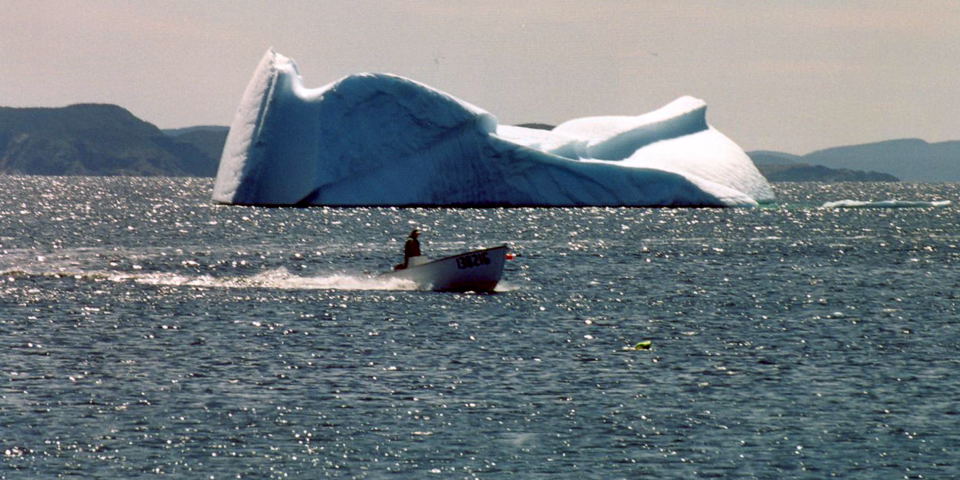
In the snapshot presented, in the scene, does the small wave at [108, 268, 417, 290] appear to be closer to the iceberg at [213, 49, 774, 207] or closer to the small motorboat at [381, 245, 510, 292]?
the small motorboat at [381, 245, 510, 292]

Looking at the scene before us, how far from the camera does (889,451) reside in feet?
75.0

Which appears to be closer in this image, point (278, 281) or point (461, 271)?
point (461, 271)

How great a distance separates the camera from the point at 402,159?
8594cm

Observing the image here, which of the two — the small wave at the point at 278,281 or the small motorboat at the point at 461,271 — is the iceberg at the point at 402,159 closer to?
the small wave at the point at 278,281

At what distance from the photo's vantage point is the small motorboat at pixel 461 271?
45.7 meters

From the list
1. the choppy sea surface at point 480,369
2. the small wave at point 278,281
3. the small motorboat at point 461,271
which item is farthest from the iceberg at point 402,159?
the small motorboat at point 461,271

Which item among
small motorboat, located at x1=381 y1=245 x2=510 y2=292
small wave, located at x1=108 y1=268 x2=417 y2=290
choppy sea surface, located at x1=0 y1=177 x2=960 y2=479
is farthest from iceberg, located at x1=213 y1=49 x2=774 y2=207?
small motorboat, located at x1=381 y1=245 x2=510 y2=292

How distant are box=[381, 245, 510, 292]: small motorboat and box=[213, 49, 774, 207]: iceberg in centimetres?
3848

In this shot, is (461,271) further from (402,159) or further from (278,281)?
(402,159)

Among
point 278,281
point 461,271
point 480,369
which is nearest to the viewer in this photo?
point 480,369

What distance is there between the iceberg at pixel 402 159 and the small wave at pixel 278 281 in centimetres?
3122

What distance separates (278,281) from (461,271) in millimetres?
8556

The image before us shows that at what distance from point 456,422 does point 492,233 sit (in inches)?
2372

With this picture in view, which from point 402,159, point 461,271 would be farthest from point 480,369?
point 402,159
